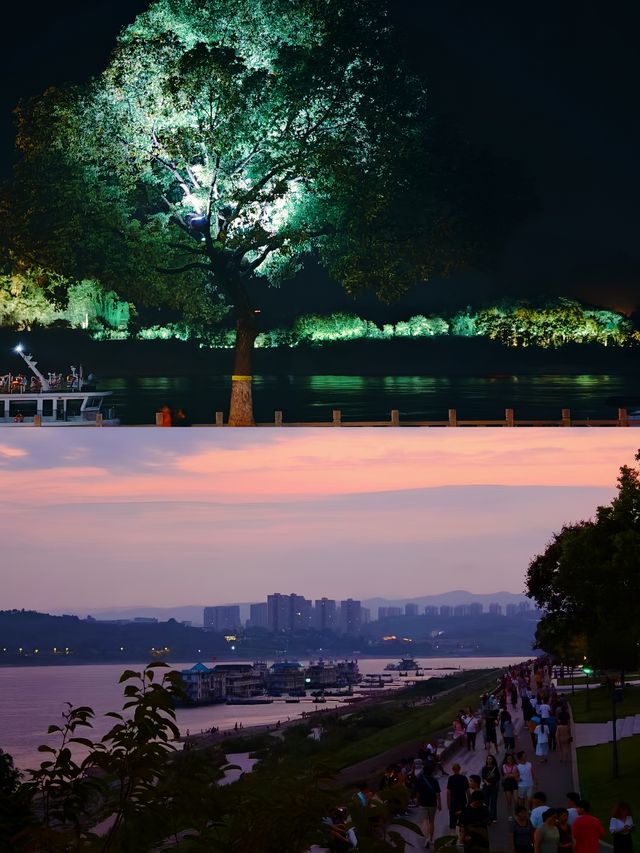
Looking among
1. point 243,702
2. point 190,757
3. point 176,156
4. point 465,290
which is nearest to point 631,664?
point 465,290

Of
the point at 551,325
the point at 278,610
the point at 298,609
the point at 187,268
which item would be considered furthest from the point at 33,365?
the point at 298,609

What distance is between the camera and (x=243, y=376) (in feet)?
45.2

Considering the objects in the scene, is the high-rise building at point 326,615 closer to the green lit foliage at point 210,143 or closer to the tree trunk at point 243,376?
the tree trunk at point 243,376

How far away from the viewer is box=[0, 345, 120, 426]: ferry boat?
14008mm

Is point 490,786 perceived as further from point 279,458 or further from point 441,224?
point 279,458

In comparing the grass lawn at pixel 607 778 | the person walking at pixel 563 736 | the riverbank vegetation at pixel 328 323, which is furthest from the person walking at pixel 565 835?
the person walking at pixel 563 736

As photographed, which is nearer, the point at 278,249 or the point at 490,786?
the point at 490,786

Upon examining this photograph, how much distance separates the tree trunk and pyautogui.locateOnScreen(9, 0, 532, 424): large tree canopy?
0.02 metres

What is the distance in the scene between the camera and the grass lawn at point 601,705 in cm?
2066

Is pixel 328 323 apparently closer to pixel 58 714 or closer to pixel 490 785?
pixel 490 785

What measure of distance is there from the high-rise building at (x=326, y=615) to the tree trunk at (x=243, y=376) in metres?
25.1

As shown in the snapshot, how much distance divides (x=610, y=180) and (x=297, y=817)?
38.0 ft

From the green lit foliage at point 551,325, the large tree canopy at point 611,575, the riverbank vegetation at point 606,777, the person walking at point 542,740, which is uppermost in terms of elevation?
the green lit foliage at point 551,325

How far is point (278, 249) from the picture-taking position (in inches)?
556
